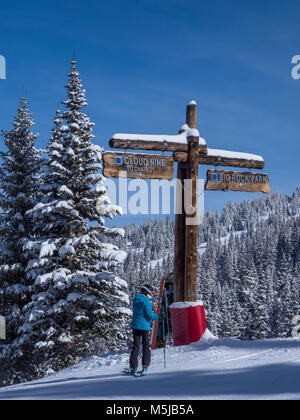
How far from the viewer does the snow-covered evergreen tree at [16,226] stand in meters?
16.1

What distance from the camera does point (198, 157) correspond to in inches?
389

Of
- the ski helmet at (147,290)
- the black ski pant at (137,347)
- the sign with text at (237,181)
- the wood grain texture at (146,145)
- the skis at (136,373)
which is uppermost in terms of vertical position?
the wood grain texture at (146,145)

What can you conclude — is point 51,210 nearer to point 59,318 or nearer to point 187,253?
point 59,318

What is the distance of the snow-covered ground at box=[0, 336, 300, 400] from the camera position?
5.64 metres

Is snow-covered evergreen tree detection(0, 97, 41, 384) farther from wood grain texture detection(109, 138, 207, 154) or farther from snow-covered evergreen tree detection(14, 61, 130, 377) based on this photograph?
wood grain texture detection(109, 138, 207, 154)

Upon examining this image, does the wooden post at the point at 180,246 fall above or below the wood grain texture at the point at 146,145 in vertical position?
below

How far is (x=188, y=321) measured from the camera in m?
9.28

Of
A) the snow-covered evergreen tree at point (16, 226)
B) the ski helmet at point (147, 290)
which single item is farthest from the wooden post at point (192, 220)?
the snow-covered evergreen tree at point (16, 226)

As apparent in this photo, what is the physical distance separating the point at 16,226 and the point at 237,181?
10.2m

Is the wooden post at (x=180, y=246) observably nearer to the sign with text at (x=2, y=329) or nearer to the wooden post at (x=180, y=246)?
the wooden post at (x=180, y=246)

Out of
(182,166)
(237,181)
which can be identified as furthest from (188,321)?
(237,181)

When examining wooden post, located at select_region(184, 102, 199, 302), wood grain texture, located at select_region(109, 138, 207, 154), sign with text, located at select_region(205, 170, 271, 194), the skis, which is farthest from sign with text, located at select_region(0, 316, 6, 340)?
sign with text, located at select_region(205, 170, 271, 194)

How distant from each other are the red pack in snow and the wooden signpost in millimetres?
275
